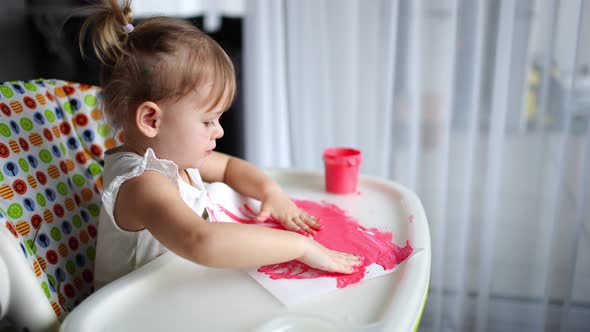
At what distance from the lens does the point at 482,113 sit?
1.36 metres

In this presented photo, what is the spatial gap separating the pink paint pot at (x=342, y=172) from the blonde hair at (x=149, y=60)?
311 mm

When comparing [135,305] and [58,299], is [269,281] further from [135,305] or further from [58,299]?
[58,299]

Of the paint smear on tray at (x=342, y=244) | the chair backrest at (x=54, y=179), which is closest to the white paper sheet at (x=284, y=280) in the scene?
the paint smear on tray at (x=342, y=244)

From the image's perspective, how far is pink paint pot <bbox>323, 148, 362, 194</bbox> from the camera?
38.7 inches

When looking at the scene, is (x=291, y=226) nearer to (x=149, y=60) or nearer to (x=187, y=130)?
(x=187, y=130)

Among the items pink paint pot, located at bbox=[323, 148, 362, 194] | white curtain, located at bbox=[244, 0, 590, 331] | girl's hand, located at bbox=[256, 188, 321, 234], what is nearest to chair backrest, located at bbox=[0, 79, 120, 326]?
girl's hand, located at bbox=[256, 188, 321, 234]

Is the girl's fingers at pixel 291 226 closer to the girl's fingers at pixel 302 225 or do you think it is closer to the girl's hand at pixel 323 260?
the girl's fingers at pixel 302 225

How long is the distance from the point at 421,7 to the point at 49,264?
109 centimetres

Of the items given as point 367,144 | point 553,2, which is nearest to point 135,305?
point 367,144

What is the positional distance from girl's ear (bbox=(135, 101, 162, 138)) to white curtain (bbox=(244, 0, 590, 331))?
79 cm

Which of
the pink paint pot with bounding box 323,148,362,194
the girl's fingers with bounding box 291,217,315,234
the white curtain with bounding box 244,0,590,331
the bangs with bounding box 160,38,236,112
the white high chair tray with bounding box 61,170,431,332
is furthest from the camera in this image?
the white curtain with bounding box 244,0,590,331

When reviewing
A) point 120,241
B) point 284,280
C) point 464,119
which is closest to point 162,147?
point 120,241

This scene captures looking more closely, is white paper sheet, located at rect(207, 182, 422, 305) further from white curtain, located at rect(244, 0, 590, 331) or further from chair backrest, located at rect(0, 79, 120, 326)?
white curtain, located at rect(244, 0, 590, 331)

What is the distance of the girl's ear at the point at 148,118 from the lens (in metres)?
0.70
